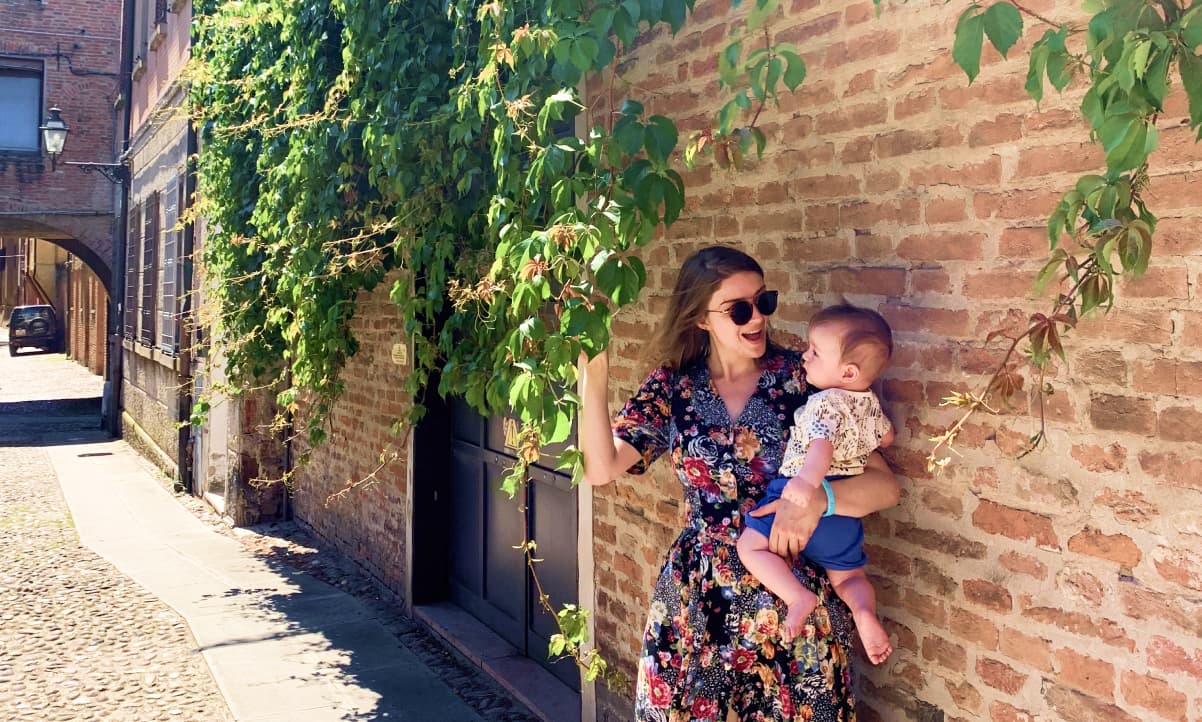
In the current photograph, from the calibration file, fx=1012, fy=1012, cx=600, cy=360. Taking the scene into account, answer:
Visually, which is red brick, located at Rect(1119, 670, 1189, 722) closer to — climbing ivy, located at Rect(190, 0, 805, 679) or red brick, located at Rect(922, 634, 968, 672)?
red brick, located at Rect(922, 634, 968, 672)

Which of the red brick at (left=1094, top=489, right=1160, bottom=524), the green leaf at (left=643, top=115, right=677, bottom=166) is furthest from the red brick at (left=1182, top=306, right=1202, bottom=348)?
the green leaf at (left=643, top=115, right=677, bottom=166)

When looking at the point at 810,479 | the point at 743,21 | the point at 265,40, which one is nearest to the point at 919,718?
the point at 810,479

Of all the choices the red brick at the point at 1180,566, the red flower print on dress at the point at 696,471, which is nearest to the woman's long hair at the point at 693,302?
the red flower print on dress at the point at 696,471

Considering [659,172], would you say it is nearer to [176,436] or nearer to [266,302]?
[266,302]

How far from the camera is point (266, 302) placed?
6.96 m

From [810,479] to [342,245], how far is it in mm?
4357

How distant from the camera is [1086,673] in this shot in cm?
209

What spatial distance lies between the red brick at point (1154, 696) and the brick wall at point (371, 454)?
4612 mm

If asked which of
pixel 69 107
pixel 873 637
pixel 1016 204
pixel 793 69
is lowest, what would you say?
pixel 873 637

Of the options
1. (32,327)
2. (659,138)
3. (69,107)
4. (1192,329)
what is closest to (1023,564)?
(1192,329)

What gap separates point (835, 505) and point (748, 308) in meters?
0.54

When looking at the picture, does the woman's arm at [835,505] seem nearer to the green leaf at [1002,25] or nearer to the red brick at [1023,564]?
the red brick at [1023,564]

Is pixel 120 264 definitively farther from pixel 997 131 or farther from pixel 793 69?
pixel 997 131

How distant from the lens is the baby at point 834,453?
2.24 meters
